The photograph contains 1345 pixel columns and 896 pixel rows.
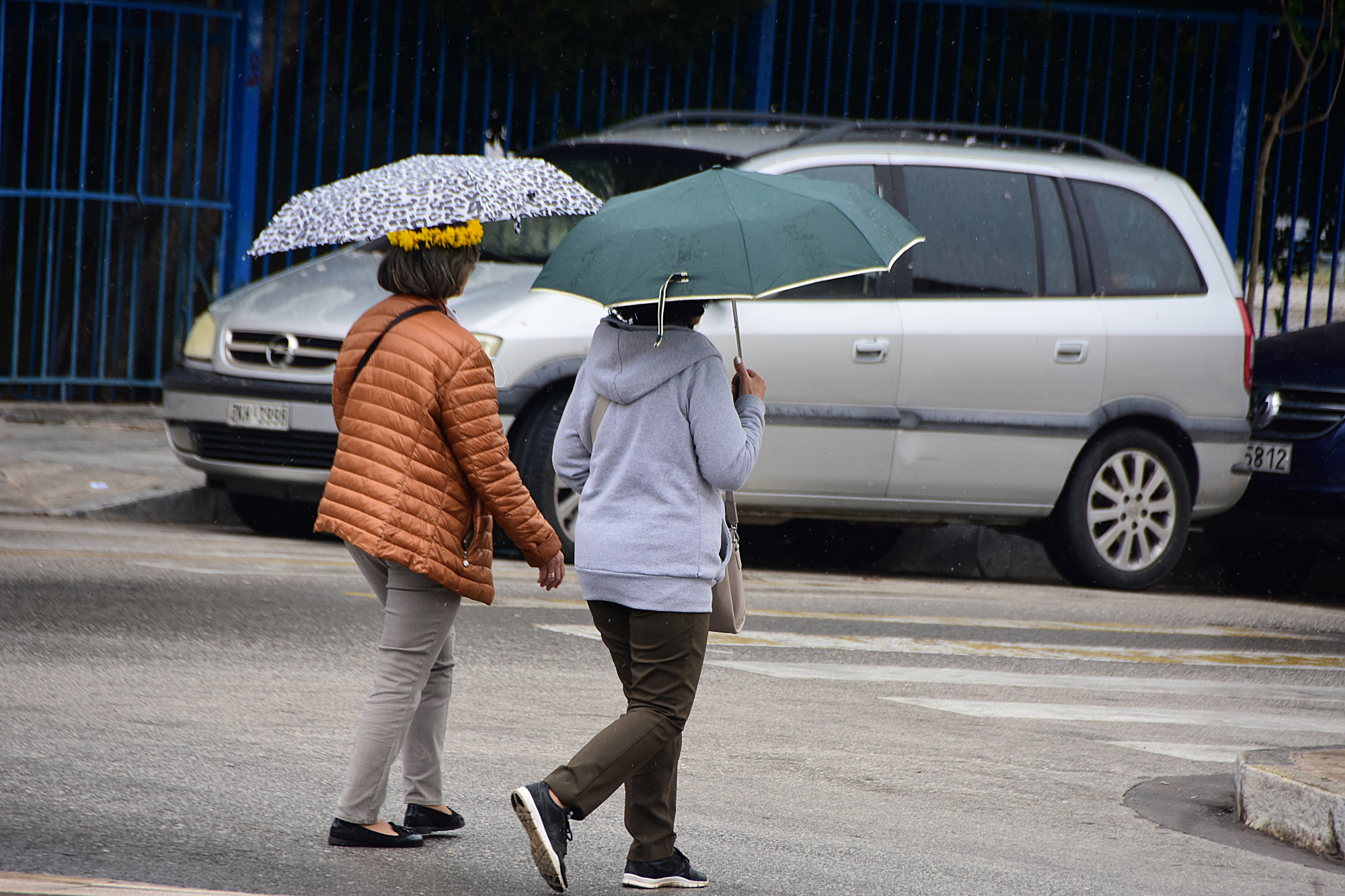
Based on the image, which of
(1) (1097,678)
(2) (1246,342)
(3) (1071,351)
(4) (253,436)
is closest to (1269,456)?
(2) (1246,342)

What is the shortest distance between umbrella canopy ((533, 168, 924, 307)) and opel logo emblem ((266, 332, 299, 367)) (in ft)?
13.7

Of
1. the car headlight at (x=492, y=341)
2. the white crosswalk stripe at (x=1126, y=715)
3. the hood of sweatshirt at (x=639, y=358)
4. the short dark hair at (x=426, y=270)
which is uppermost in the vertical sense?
the short dark hair at (x=426, y=270)

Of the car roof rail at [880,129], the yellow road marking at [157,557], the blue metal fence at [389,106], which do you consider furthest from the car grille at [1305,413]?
the yellow road marking at [157,557]

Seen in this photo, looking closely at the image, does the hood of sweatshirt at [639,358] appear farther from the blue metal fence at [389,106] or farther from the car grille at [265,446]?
the blue metal fence at [389,106]

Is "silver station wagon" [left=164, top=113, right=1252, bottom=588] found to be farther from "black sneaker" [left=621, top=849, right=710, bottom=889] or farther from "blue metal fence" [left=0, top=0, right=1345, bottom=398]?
"black sneaker" [left=621, top=849, right=710, bottom=889]

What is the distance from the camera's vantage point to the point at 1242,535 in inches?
390

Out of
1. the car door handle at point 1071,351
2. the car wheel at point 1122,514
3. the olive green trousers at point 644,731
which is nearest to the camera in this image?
the olive green trousers at point 644,731

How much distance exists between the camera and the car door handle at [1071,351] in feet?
28.6

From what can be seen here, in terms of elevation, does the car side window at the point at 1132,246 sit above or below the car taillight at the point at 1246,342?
above

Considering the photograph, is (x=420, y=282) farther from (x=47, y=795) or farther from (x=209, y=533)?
(x=209, y=533)

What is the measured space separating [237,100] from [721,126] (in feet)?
12.4

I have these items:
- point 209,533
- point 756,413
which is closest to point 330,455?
point 209,533

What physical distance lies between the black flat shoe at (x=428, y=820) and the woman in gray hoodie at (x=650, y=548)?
47 cm

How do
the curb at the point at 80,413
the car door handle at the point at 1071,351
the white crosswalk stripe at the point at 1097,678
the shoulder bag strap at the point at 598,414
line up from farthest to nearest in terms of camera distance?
the curb at the point at 80,413 → the car door handle at the point at 1071,351 → the white crosswalk stripe at the point at 1097,678 → the shoulder bag strap at the point at 598,414
